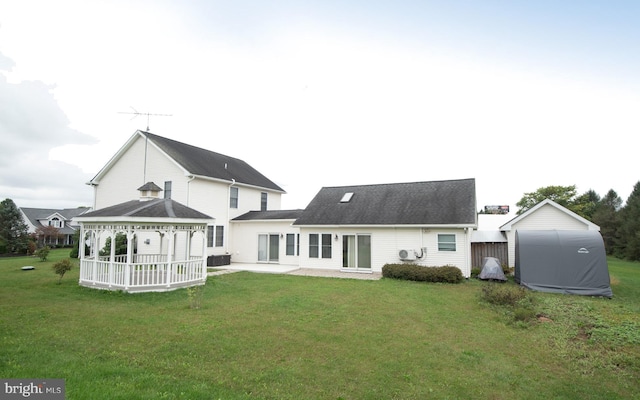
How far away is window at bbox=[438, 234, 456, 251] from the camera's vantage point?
15805mm

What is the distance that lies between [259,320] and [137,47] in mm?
12614

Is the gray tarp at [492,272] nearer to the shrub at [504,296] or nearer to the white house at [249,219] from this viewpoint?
the white house at [249,219]

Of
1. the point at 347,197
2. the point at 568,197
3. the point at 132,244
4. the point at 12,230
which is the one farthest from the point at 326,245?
the point at 568,197

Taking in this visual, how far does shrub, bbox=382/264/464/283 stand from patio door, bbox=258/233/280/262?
818 centimetres

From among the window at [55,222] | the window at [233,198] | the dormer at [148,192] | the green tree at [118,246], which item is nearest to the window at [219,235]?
the window at [233,198]

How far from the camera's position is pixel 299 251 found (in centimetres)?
1972

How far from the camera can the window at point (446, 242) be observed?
15.8m

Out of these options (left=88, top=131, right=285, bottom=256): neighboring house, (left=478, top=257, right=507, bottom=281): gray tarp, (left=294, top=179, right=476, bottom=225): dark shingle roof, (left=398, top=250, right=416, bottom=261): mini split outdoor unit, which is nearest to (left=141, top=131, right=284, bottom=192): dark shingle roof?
(left=88, top=131, right=285, bottom=256): neighboring house

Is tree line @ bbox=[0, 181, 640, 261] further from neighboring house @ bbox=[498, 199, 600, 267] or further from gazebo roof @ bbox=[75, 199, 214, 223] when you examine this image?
gazebo roof @ bbox=[75, 199, 214, 223]

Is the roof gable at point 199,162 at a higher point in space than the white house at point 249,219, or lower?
higher

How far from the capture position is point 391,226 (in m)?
16.8

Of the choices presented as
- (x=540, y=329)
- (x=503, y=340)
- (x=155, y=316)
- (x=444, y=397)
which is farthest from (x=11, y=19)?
(x=540, y=329)

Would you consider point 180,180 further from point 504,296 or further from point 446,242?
point 504,296

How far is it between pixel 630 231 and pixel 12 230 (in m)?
65.6
